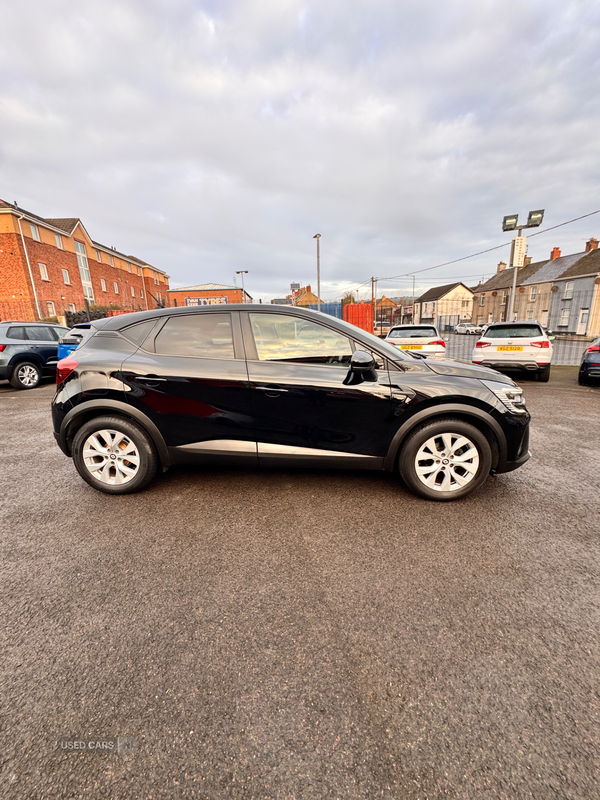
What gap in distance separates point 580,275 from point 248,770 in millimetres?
44057

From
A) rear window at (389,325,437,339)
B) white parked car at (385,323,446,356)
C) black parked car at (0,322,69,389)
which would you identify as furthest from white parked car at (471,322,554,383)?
black parked car at (0,322,69,389)

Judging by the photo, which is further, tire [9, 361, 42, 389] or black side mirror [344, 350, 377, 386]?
tire [9, 361, 42, 389]

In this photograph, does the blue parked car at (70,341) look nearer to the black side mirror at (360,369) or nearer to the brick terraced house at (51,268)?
the black side mirror at (360,369)

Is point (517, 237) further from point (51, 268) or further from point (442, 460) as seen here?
point (51, 268)

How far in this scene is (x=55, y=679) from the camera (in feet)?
5.03

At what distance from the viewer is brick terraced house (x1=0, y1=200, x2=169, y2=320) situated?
24.8 m

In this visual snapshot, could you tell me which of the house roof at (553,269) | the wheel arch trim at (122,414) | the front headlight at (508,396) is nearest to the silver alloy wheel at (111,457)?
the wheel arch trim at (122,414)

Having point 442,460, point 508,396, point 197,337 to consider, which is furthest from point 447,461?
point 197,337

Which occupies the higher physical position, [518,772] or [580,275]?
[580,275]

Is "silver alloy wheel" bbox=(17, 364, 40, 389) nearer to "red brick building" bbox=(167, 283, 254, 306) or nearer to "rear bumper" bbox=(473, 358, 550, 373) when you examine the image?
"rear bumper" bbox=(473, 358, 550, 373)

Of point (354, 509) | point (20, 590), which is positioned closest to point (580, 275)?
point (354, 509)

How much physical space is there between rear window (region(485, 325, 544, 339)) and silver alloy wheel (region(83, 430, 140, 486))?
8728 millimetres

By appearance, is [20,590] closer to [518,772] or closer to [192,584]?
[192,584]

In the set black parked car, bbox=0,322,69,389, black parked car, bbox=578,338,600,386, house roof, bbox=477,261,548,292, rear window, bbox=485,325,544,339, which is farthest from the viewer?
house roof, bbox=477,261,548,292
